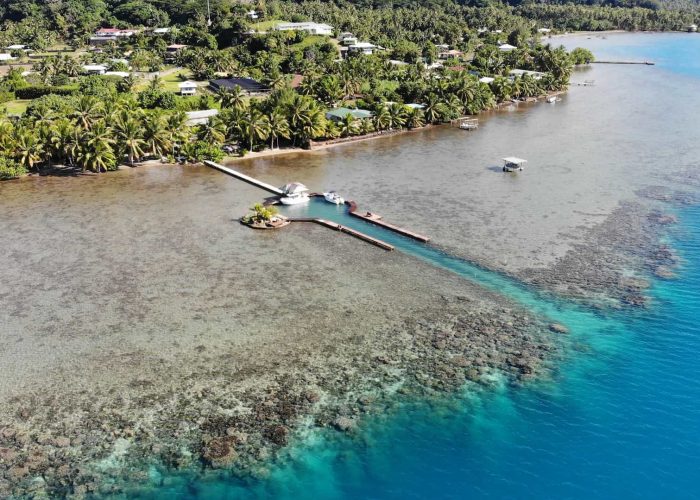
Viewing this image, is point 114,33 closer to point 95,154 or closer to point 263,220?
point 95,154

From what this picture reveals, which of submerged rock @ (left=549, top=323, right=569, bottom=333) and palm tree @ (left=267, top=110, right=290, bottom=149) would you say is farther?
palm tree @ (left=267, top=110, right=290, bottom=149)

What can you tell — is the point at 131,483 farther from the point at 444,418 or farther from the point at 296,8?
the point at 296,8

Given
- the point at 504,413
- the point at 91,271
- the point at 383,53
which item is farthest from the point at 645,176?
the point at 383,53

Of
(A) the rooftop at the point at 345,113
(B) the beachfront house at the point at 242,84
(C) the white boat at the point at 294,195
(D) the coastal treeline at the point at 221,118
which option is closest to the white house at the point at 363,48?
(D) the coastal treeline at the point at 221,118

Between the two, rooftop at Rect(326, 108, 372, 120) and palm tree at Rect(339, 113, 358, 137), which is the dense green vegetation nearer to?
palm tree at Rect(339, 113, 358, 137)

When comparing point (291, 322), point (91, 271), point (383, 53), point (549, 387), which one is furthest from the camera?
point (383, 53)

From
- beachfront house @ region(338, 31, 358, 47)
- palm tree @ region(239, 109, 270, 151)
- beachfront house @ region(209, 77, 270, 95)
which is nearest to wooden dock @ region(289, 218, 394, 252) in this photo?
palm tree @ region(239, 109, 270, 151)

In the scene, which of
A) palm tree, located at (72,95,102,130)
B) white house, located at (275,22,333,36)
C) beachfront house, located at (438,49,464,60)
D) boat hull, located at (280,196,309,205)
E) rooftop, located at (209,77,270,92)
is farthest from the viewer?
beachfront house, located at (438,49,464,60)
